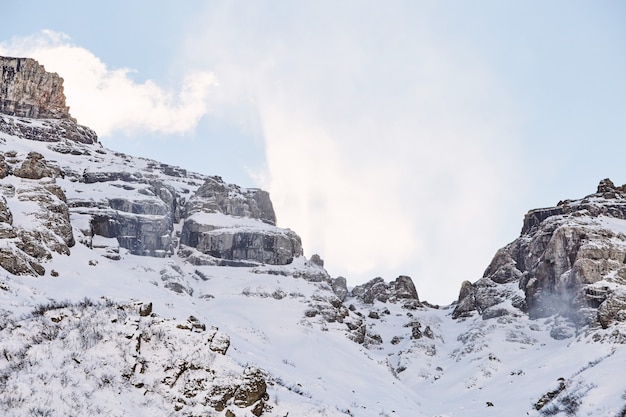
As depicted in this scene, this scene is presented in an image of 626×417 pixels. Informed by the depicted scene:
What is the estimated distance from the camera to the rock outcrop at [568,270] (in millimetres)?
68625

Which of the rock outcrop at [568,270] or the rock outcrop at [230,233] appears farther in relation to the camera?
the rock outcrop at [230,233]

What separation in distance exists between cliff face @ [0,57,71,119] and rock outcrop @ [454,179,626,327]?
368 ft

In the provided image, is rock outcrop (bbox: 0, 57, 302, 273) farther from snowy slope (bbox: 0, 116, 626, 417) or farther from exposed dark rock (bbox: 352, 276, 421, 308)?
exposed dark rock (bbox: 352, 276, 421, 308)

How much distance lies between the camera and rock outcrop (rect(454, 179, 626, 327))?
68.6 metres

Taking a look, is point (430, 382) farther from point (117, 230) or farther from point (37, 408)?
point (37, 408)

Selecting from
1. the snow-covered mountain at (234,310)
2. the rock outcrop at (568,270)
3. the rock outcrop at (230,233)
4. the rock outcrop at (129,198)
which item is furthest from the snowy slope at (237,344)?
the rock outcrop at (568,270)

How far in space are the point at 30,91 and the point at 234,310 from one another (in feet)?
323

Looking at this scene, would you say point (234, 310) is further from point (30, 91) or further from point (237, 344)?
point (30, 91)

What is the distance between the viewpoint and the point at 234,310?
212ft

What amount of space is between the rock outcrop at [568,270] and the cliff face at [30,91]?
11224 centimetres

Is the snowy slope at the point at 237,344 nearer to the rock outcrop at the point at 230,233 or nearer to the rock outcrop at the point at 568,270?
the rock outcrop at the point at 230,233

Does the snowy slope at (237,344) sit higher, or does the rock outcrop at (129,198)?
the rock outcrop at (129,198)

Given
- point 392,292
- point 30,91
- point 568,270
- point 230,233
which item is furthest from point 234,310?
point 30,91

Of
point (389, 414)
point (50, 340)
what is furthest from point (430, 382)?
point (50, 340)
